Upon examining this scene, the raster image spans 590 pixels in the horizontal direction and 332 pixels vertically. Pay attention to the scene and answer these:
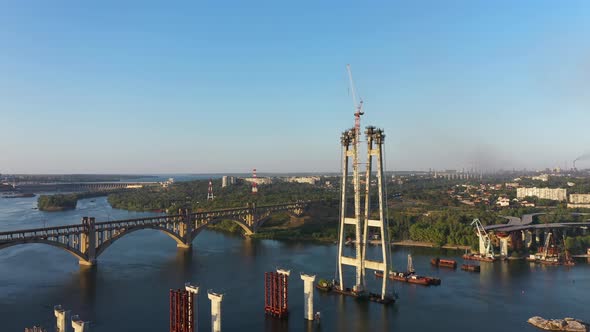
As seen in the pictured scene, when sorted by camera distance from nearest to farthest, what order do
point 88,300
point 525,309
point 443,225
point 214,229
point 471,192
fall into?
1. point 525,309
2. point 88,300
3. point 443,225
4. point 214,229
5. point 471,192

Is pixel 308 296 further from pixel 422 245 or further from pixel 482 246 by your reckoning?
pixel 422 245

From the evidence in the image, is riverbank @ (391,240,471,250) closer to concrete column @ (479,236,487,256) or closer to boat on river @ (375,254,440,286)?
concrete column @ (479,236,487,256)

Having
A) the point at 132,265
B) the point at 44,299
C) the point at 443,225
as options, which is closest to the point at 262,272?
the point at 132,265

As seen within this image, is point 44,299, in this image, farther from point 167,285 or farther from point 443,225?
point 443,225

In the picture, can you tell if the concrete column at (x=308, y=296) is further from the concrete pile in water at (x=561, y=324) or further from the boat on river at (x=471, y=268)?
the boat on river at (x=471, y=268)

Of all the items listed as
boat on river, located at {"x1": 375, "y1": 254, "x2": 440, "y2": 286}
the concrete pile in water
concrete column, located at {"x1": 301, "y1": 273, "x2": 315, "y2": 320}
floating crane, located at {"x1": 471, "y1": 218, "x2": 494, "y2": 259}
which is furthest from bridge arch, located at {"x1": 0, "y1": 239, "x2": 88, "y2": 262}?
floating crane, located at {"x1": 471, "y1": 218, "x2": 494, "y2": 259}

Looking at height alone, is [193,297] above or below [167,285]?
above
